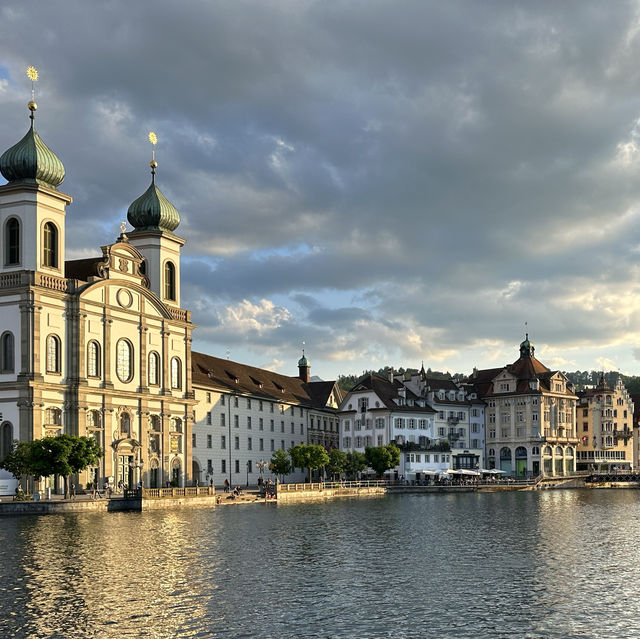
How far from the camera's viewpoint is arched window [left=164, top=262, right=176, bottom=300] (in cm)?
11238

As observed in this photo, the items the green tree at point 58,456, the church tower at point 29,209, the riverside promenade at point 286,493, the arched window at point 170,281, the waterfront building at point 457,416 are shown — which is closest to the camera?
the riverside promenade at point 286,493

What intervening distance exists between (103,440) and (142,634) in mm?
66991

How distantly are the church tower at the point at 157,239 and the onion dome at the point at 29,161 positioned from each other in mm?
20193

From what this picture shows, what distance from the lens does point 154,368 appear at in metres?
104

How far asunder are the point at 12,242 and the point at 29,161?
7.54 metres

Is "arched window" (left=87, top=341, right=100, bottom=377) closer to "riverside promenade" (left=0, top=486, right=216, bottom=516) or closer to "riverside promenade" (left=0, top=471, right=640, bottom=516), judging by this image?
"riverside promenade" (left=0, top=471, right=640, bottom=516)

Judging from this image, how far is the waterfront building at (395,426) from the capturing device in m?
138

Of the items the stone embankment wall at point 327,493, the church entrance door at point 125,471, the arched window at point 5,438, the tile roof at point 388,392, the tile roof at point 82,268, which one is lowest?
the stone embankment wall at point 327,493

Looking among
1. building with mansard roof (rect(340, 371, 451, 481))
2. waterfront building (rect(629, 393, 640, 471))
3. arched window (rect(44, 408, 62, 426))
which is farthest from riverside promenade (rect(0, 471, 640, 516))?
waterfront building (rect(629, 393, 640, 471))

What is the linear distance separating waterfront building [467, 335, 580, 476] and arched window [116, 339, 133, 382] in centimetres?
7587

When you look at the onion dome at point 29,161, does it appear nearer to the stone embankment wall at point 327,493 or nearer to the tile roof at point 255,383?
the tile roof at point 255,383

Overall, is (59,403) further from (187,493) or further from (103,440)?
(187,493)

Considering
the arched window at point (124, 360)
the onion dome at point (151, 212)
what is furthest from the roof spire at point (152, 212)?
the arched window at point (124, 360)

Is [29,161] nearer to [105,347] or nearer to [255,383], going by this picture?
[105,347]
